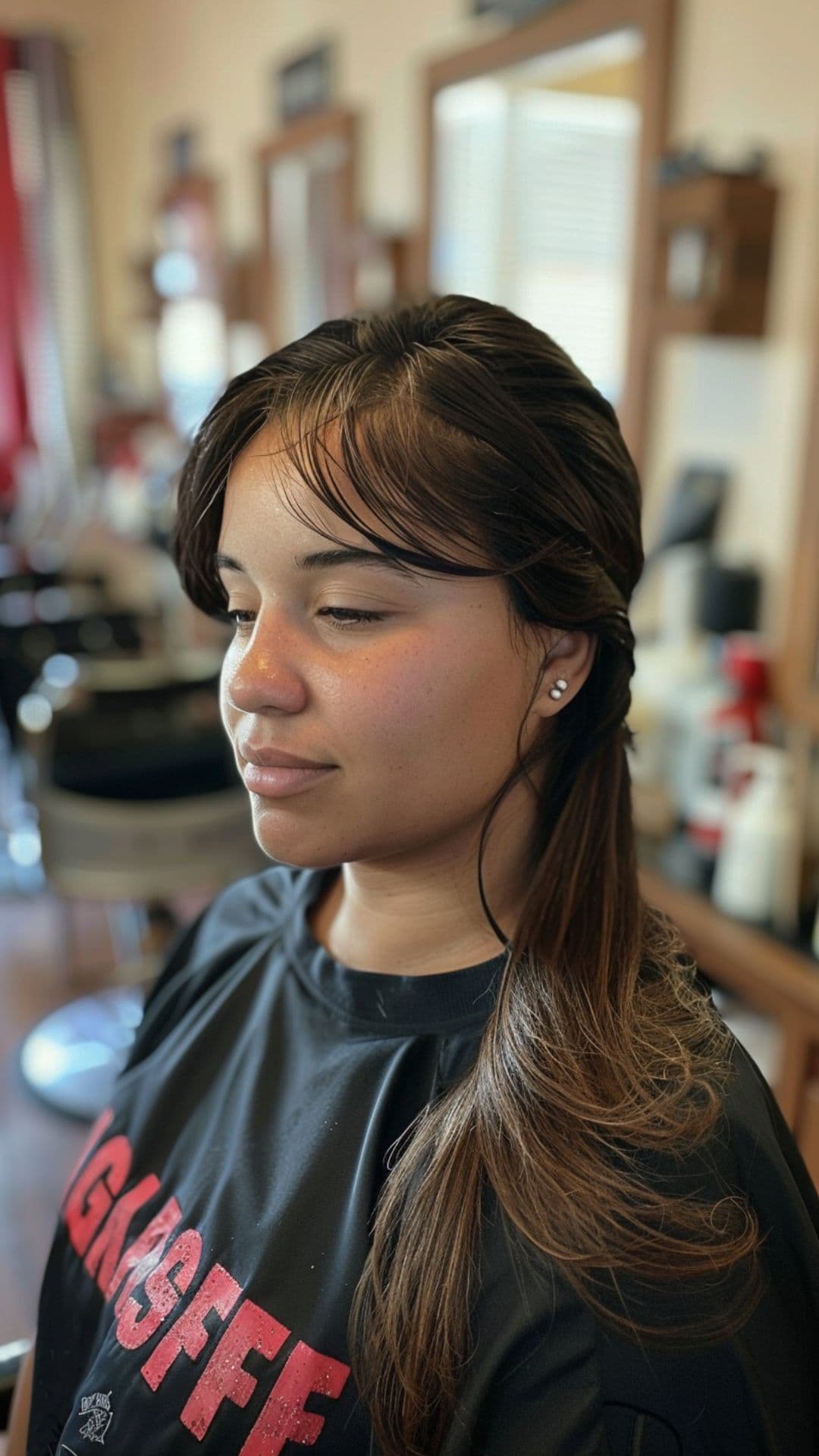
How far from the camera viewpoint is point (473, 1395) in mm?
600

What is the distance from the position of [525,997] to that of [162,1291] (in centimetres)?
32

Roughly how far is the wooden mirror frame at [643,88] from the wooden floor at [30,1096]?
1.55 meters

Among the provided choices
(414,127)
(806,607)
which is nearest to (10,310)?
(414,127)

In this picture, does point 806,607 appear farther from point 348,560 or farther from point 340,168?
point 340,168

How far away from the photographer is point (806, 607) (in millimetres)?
1540

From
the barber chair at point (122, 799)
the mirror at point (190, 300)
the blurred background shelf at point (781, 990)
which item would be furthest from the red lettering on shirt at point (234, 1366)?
the mirror at point (190, 300)

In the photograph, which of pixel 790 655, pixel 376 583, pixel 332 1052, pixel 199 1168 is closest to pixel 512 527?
pixel 376 583

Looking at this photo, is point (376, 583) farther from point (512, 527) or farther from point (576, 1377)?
point (576, 1377)

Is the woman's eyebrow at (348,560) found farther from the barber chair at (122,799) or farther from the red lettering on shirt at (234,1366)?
the barber chair at (122,799)

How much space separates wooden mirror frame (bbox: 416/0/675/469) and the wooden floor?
1.55m

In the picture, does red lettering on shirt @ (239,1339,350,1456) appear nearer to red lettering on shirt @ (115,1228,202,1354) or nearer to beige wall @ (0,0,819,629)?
red lettering on shirt @ (115,1228,202,1354)

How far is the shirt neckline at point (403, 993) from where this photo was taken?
754 millimetres

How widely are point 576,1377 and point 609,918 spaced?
274 millimetres

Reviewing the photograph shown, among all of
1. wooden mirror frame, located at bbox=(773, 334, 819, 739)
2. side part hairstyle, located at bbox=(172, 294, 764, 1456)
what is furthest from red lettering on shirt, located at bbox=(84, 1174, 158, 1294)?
wooden mirror frame, located at bbox=(773, 334, 819, 739)
